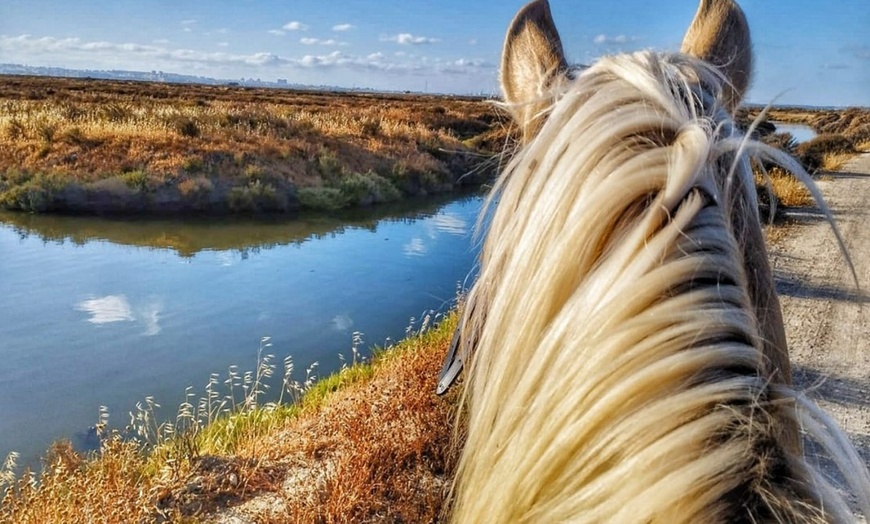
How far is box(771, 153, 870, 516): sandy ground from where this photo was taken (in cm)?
407

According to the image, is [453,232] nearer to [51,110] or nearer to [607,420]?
[607,420]

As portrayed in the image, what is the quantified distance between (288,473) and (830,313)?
5602 mm

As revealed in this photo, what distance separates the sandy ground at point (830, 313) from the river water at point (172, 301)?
4.39 meters

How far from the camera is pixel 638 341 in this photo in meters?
0.61

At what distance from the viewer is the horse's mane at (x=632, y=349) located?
555 millimetres

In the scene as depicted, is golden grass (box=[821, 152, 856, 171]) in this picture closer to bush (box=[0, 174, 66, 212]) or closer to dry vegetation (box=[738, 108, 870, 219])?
dry vegetation (box=[738, 108, 870, 219])

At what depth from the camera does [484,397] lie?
0.78 meters

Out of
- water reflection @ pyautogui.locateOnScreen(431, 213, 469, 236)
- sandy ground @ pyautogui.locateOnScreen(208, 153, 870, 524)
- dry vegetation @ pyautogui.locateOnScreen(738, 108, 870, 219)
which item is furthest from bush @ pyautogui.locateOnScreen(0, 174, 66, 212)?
dry vegetation @ pyautogui.locateOnScreen(738, 108, 870, 219)

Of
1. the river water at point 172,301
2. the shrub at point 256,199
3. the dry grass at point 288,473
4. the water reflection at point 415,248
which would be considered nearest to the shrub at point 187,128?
the shrub at point 256,199

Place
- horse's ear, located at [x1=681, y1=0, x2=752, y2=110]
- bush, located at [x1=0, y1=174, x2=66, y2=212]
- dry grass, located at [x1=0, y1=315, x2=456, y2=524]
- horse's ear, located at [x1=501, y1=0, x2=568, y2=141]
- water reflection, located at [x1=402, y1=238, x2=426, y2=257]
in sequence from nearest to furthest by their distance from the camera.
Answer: horse's ear, located at [x1=501, y1=0, x2=568, y2=141]
horse's ear, located at [x1=681, y1=0, x2=752, y2=110]
dry grass, located at [x1=0, y1=315, x2=456, y2=524]
water reflection, located at [x1=402, y1=238, x2=426, y2=257]
bush, located at [x1=0, y1=174, x2=66, y2=212]

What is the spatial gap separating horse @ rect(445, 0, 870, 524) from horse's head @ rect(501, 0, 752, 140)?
31cm

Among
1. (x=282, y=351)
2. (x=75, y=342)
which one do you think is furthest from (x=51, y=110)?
(x=282, y=351)

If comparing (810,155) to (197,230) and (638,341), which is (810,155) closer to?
(197,230)

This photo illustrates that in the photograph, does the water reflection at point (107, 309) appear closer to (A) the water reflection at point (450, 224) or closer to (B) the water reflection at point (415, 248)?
(B) the water reflection at point (415, 248)
